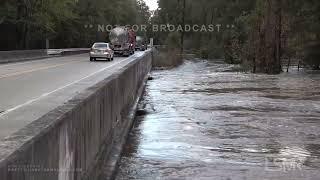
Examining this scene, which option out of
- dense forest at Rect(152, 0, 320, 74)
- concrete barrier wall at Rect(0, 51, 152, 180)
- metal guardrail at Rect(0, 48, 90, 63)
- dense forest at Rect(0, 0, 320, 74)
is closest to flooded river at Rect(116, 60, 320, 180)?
concrete barrier wall at Rect(0, 51, 152, 180)

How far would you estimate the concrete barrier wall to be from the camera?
443cm

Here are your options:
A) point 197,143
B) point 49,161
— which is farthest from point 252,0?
point 49,161

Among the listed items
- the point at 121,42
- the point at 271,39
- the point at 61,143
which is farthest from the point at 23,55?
the point at 61,143

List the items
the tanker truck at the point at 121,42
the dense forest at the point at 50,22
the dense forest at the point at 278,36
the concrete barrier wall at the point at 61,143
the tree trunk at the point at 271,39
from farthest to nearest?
the tanker truck at the point at 121,42 < the dense forest at the point at 50,22 < the dense forest at the point at 278,36 < the tree trunk at the point at 271,39 < the concrete barrier wall at the point at 61,143

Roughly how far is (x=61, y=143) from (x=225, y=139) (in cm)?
789

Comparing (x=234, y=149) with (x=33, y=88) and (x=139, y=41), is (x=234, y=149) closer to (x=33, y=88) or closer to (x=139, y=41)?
(x=33, y=88)

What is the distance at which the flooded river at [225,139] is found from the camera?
10047mm

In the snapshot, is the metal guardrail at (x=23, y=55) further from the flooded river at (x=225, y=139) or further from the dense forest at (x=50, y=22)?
the flooded river at (x=225, y=139)

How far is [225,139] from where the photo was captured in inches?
527

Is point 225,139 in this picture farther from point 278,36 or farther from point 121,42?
point 121,42

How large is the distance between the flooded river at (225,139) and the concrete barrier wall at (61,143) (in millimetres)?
1176

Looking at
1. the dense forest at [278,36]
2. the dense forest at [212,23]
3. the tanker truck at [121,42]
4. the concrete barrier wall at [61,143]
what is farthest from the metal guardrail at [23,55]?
the concrete barrier wall at [61,143]

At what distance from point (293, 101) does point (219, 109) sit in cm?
411

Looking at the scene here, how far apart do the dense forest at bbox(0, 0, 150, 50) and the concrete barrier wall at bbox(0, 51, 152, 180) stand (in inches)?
2264
